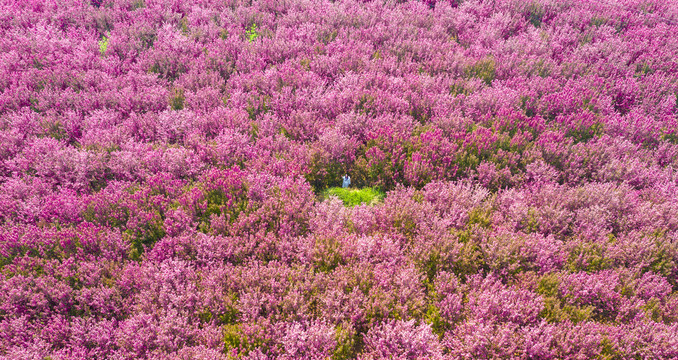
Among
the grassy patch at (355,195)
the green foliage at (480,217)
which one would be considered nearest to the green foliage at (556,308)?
the green foliage at (480,217)

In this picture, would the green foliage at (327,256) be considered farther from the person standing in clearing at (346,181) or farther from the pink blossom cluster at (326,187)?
the person standing in clearing at (346,181)

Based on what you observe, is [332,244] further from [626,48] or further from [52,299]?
[626,48]

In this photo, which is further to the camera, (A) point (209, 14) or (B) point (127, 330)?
(A) point (209, 14)

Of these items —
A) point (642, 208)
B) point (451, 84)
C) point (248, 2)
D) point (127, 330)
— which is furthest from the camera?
point (248, 2)

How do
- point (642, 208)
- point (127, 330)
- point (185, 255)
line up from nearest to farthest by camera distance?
point (127, 330) → point (185, 255) → point (642, 208)

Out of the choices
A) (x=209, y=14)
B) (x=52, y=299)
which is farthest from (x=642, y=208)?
(x=209, y=14)

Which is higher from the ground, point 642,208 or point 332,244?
point 642,208

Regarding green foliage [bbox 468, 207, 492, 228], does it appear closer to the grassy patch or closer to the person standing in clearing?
the grassy patch

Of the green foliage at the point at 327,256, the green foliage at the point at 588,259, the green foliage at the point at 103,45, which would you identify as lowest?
the green foliage at the point at 327,256
